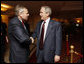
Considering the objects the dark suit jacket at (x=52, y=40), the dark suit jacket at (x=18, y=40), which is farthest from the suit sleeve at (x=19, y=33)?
the dark suit jacket at (x=52, y=40)

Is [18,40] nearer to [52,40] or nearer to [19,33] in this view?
[19,33]

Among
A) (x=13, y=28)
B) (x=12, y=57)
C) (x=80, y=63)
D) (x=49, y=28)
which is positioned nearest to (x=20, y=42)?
(x=13, y=28)

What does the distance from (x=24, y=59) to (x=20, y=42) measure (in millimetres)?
340

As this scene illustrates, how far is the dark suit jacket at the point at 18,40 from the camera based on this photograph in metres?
1.77

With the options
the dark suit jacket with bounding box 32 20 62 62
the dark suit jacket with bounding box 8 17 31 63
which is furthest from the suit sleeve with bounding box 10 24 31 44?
the dark suit jacket with bounding box 32 20 62 62

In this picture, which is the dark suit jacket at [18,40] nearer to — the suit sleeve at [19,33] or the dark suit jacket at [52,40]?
the suit sleeve at [19,33]

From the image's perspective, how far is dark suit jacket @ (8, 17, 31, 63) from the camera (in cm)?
177

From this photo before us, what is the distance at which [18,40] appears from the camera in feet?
6.00

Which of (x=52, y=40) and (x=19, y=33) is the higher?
(x=19, y=33)

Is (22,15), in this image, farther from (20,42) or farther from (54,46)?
(54,46)

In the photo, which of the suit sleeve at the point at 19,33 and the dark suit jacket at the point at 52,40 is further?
the dark suit jacket at the point at 52,40

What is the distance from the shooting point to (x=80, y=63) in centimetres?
289

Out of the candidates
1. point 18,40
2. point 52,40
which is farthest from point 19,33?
point 52,40

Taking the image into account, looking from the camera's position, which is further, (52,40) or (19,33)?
(52,40)
